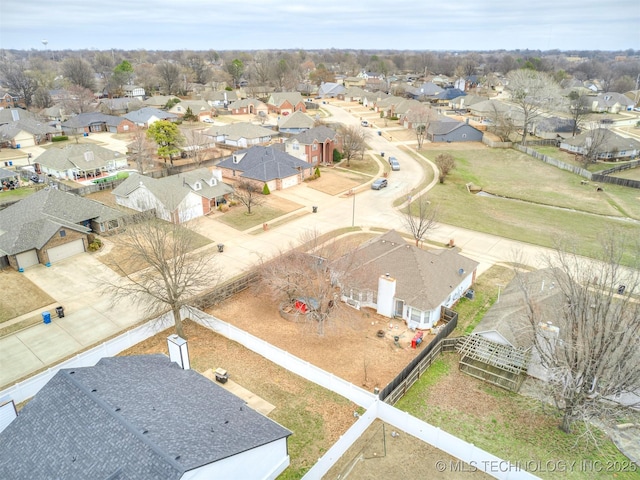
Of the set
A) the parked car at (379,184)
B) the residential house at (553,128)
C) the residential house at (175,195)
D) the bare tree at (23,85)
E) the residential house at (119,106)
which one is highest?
the bare tree at (23,85)

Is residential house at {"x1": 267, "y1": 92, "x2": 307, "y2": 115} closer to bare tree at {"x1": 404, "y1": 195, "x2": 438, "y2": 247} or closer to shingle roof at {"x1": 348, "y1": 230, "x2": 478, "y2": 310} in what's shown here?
bare tree at {"x1": 404, "y1": 195, "x2": 438, "y2": 247}

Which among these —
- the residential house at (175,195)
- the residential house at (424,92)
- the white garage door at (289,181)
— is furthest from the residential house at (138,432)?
the residential house at (424,92)

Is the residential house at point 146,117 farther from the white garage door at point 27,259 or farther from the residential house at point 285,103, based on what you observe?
the white garage door at point 27,259

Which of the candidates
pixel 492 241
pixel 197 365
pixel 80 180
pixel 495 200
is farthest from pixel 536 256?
pixel 80 180

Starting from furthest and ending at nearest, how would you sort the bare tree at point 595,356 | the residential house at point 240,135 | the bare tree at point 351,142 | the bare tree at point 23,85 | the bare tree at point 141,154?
the bare tree at point 23,85, the residential house at point 240,135, the bare tree at point 351,142, the bare tree at point 141,154, the bare tree at point 595,356

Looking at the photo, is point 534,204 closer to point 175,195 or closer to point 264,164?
point 264,164

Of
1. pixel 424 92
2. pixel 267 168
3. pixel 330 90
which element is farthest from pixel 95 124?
pixel 424 92

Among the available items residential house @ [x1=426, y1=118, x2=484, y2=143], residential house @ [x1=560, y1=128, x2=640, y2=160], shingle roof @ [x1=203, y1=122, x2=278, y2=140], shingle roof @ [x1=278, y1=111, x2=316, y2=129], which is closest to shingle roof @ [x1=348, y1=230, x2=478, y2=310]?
shingle roof @ [x1=203, y1=122, x2=278, y2=140]

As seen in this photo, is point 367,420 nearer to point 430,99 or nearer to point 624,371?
point 624,371
